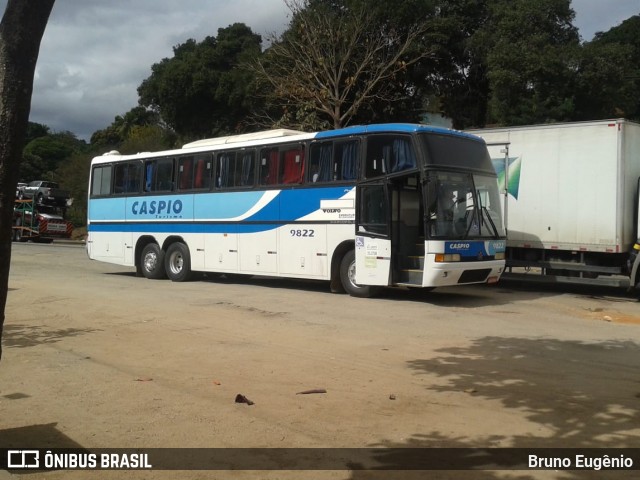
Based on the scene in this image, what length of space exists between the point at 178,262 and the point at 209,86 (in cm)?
1922

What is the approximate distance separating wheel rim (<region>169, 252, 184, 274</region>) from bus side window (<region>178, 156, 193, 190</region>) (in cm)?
187

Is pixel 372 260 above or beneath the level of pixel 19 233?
beneath

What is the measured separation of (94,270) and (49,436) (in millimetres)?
16175

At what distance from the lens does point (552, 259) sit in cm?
1462

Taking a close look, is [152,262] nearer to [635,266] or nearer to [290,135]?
[290,135]

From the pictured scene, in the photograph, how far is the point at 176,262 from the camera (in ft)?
58.1

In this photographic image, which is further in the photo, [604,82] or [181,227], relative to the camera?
[604,82]

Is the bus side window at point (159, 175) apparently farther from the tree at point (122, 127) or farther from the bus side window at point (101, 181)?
the tree at point (122, 127)

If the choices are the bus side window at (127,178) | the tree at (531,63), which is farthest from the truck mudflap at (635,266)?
the bus side window at (127,178)

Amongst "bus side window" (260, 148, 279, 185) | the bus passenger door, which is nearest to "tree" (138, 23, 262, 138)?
"bus side window" (260, 148, 279, 185)

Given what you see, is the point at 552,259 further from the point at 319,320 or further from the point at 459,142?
the point at 319,320

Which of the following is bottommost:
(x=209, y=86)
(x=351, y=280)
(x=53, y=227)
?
(x=351, y=280)

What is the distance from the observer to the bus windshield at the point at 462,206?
39.9ft

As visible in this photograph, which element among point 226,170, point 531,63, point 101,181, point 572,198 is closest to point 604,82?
point 531,63
